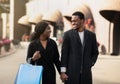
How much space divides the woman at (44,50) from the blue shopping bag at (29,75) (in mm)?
438

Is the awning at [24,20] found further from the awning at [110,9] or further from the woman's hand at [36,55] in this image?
the woman's hand at [36,55]

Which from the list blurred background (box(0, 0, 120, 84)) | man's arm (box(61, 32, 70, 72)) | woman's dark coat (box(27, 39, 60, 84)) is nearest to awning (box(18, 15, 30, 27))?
blurred background (box(0, 0, 120, 84))

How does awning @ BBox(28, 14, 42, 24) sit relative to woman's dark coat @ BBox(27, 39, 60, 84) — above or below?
above

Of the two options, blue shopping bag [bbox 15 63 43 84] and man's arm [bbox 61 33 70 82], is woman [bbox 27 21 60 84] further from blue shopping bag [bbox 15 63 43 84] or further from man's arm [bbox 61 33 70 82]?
blue shopping bag [bbox 15 63 43 84]

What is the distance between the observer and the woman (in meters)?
5.63

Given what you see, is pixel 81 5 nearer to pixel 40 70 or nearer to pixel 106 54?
pixel 106 54

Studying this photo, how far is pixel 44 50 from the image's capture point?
5.68 m

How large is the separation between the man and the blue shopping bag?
51 centimetres

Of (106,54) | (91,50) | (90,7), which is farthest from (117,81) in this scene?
(90,7)

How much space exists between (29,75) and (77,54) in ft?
2.48

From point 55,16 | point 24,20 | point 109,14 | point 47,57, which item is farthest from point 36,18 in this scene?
point 47,57

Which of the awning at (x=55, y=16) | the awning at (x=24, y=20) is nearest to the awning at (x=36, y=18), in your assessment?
the awning at (x=24, y=20)

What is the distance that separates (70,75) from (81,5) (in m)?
30.0

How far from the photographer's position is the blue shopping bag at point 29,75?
5039 mm
